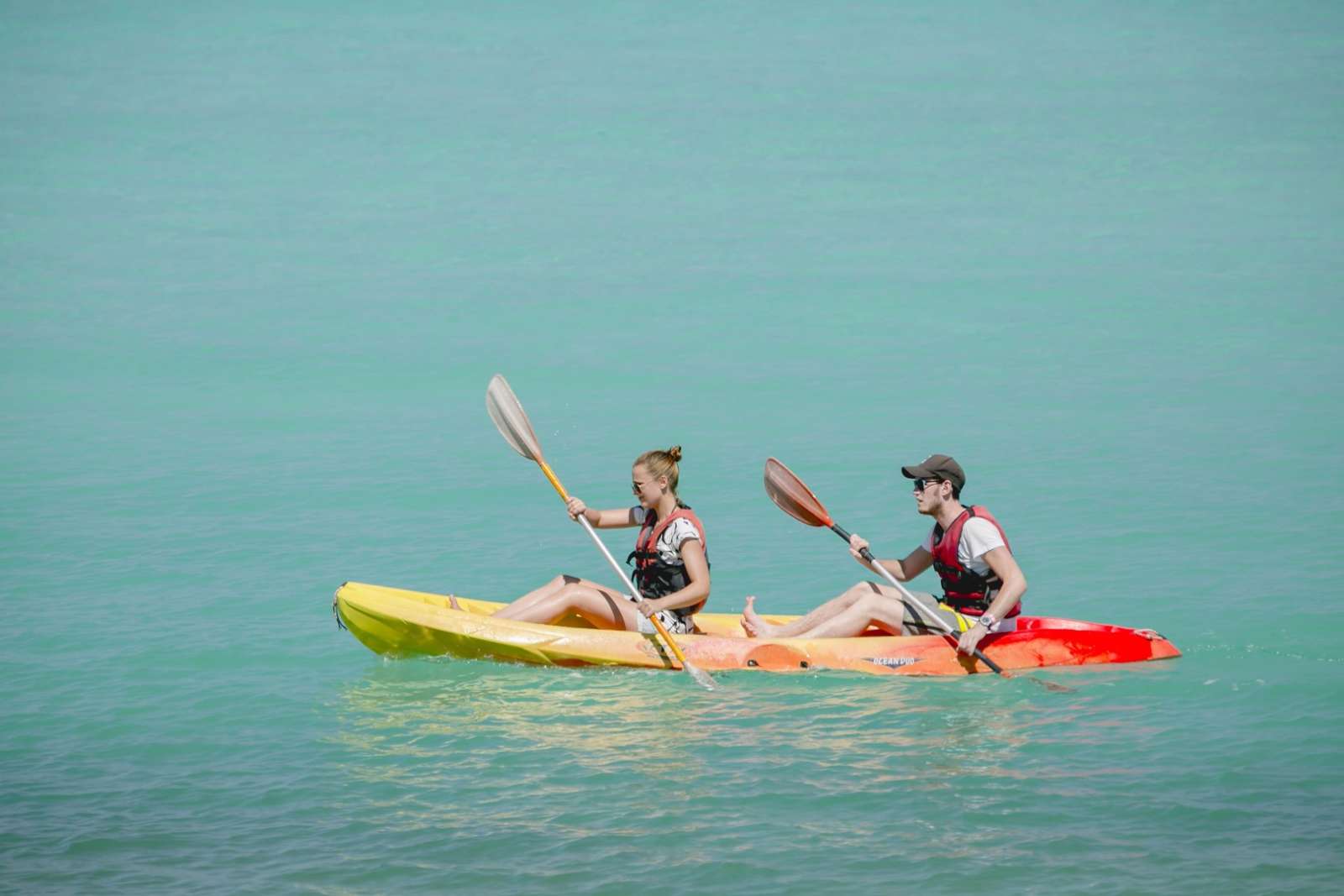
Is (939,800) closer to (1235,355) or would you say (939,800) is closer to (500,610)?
(500,610)

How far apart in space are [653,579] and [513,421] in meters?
1.26

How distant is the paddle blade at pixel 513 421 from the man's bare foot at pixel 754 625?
1410 mm

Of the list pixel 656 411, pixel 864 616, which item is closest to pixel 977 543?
pixel 864 616

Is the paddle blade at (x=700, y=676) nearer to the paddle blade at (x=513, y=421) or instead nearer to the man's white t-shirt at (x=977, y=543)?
the man's white t-shirt at (x=977, y=543)

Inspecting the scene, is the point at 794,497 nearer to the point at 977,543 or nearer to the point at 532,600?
the point at 977,543

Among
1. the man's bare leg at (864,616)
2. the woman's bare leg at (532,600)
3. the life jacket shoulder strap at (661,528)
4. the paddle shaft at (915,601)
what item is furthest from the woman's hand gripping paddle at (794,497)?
the woman's bare leg at (532,600)

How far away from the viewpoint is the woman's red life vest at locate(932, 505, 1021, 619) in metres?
7.41

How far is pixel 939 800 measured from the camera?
6105 mm

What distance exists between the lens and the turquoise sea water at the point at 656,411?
6082 millimetres

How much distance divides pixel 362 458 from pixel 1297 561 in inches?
265

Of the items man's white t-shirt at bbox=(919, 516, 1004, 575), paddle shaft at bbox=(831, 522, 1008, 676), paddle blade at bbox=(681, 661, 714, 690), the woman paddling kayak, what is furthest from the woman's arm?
man's white t-shirt at bbox=(919, 516, 1004, 575)

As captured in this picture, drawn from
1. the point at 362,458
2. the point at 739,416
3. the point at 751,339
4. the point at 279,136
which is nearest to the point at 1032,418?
the point at 739,416

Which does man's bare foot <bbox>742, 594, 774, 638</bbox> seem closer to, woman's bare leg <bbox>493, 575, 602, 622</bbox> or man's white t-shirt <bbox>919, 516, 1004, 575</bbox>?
woman's bare leg <bbox>493, 575, 602, 622</bbox>

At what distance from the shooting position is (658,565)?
7.81 metres
